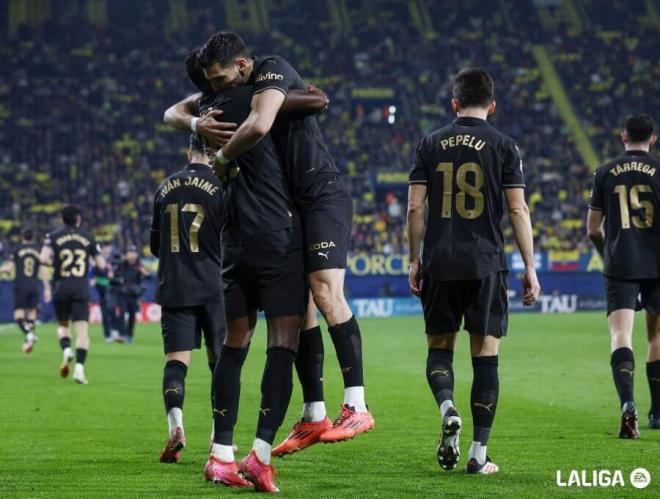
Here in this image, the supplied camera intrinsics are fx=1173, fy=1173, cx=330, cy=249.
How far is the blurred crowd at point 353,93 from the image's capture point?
1628 inches

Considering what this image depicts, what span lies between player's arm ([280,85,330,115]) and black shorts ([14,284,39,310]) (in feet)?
55.0

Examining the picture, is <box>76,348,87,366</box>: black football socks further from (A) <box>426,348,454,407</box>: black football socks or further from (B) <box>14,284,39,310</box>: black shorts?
(A) <box>426,348,454,407</box>: black football socks

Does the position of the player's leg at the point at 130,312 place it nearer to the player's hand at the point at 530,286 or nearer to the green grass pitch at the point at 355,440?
the green grass pitch at the point at 355,440

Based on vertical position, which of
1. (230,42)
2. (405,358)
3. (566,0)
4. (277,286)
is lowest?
(405,358)

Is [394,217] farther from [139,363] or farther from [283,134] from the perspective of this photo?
[283,134]

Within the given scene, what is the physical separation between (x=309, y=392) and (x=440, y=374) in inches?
33.9

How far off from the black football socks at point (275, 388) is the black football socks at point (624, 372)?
139 inches

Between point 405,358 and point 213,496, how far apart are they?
12470 millimetres

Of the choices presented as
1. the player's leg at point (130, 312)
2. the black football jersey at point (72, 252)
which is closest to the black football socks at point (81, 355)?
the black football jersey at point (72, 252)

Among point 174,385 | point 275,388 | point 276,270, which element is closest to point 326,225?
point 276,270

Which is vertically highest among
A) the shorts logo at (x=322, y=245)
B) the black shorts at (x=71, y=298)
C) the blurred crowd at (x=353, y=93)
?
the blurred crowd at (x=353, y=93)

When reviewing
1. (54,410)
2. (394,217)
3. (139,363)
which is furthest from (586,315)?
(54,410)

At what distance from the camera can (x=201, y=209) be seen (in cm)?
823

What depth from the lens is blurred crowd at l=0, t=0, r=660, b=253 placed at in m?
41.3
